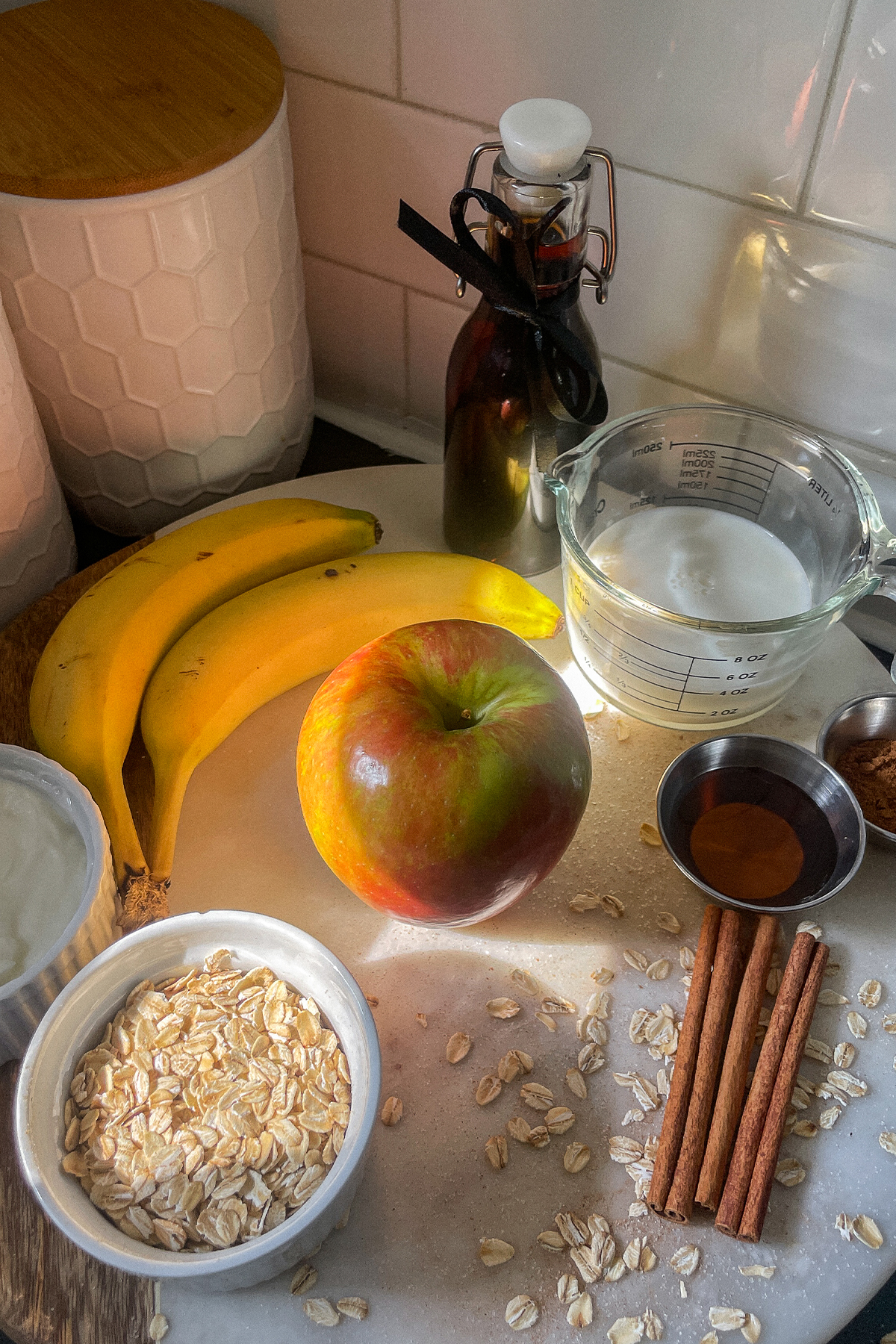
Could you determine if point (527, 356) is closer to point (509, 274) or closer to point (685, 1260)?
point (509, 274)

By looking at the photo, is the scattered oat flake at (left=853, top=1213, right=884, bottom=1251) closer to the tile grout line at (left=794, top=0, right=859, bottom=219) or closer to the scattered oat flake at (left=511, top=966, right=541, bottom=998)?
the scattered oat flake at (left=511, top=966, right=541, bottom=998)

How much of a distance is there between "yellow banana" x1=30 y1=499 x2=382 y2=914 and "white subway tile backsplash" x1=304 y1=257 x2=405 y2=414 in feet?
0.66

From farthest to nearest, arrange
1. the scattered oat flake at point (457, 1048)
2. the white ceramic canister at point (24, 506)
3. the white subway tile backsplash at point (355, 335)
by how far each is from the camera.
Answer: the white subway tile backsplash at point (355, 335), the white ceramic canister at point (24, 506), the scattered oat flake at point (457, 1048)

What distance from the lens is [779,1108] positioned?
57 cm

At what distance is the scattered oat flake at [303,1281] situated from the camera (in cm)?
52

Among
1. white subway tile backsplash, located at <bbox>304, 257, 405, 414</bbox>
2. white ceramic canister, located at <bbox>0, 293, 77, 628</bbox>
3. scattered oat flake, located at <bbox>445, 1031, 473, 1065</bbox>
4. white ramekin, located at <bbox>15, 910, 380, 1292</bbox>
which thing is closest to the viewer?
white ramekin, located at <bbox>15, 910, 380, 1292</bbox>

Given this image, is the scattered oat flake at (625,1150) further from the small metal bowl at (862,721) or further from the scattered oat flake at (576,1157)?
the small metal bowl at (862,721)

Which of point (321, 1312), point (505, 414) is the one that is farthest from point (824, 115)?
point (321, 1312)

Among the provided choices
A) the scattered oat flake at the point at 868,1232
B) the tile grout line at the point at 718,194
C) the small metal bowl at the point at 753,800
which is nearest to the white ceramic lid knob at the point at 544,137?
the tile grout line at the point at 718,194

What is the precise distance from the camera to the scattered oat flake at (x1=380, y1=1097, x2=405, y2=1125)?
1.88ft

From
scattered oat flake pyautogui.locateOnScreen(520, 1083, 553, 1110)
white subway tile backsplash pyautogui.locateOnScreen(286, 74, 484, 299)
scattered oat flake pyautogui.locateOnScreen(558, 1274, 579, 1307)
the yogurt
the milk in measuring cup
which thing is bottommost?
scattered oat flake pyautogui.locateOnScreen(558, 1274, 579, 1307)

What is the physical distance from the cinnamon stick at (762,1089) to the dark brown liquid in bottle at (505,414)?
0.33m

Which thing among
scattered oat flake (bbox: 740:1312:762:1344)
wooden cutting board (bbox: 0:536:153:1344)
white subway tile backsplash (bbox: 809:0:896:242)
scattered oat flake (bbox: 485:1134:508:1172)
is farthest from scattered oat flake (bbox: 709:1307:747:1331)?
white subway tile backsplash (bbox: 809:0:896:242)

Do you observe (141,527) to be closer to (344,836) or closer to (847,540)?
(344,836)
